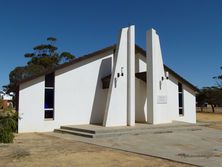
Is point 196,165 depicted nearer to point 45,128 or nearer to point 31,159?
point 31,159

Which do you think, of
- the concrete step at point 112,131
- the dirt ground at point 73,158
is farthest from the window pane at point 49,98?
the dirt ground at point 73,158

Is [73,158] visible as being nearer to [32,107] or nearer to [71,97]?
[32,107]

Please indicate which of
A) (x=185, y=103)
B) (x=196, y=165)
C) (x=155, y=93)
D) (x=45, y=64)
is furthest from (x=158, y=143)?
(x=45, y=64)

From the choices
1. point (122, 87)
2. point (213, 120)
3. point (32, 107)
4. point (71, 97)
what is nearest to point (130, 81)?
point (122, 87)

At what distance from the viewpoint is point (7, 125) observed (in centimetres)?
1227

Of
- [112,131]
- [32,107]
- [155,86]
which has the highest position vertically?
[155,86]

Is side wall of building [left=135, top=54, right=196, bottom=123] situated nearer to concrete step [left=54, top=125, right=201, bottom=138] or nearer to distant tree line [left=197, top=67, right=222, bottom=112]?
concrete step [left=54, top=125, right=201, bottom=138]

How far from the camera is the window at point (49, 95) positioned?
54.7 feet

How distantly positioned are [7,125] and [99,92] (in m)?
7.73

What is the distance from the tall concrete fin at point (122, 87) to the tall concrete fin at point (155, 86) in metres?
1.53

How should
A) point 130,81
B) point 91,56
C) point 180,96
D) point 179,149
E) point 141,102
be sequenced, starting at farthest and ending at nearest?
point 180,96 → point 141,102 → point 91,56 → point 130,81 → point 179,149

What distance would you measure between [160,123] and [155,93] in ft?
6.60

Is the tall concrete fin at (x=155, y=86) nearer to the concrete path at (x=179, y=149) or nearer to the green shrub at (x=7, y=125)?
the concrete path at (x=179, y=149)

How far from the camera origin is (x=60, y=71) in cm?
1712
